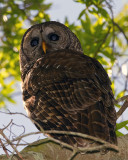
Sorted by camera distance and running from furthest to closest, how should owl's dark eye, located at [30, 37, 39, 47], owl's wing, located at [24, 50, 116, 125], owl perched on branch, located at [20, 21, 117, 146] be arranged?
1. owl's dark eye, located at [30, 37, 39, 47]
2. owl's wing, located at [24, 50, 116, 125]
3. owl perched on branch, located at [20, 21, 117, 146]

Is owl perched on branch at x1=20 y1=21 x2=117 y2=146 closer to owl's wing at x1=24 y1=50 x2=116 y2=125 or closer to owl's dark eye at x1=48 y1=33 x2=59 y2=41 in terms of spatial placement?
owl's wing at x1=24 y1=50 x2=116 y2=125

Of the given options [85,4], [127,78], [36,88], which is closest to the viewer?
[36,88]

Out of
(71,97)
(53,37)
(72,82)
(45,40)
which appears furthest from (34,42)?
(71,97)

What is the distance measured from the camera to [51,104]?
422 centimetres

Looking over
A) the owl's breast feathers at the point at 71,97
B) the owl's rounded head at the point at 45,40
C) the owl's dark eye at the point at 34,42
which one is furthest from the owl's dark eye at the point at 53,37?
the owl's breast feathers at the point at 71,97

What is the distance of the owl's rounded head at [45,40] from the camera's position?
619 cm

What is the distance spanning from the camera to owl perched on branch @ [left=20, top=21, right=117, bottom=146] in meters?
3.94

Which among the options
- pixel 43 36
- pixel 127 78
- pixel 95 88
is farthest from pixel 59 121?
pixel 43 36

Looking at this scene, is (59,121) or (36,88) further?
(36,88)

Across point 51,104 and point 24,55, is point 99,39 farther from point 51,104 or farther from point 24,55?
point 51,104

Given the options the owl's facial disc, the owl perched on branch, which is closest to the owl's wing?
the owl perched on branch

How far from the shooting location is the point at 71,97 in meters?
4.11

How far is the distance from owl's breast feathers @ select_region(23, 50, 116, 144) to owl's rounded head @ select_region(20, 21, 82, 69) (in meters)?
1.23

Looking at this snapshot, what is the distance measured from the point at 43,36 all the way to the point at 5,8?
1.32 meters
